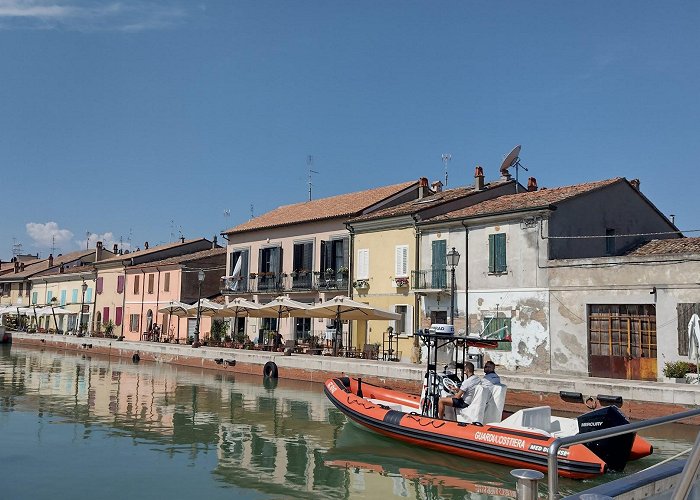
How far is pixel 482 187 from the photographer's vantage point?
29.3 meters

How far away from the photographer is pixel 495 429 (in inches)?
454

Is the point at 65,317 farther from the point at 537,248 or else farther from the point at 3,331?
the point at 537,248

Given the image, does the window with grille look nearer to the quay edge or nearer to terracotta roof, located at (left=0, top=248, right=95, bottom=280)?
the quay edge

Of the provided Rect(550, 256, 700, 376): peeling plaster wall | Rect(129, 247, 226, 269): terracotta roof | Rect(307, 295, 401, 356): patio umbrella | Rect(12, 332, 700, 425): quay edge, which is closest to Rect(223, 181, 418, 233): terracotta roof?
Rect(129, 247, 226, 269): terracotta roof

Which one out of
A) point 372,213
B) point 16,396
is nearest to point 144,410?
point 16,396

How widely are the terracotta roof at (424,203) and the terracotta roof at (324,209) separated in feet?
2.96

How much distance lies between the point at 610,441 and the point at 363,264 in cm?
1980

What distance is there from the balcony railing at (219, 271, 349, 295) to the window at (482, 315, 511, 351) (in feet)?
28.0

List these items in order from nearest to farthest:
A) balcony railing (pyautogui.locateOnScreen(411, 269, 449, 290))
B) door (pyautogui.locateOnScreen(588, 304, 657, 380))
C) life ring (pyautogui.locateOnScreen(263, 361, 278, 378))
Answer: door (pyautogui.locateOnScreen(588, 304, 657, 380)) < life ring (pyautogui.locateOnScreen(263, 361, 278, 378)) < balcony railing (pyautogui.locateOnScreen(411, 269, 449, 290))

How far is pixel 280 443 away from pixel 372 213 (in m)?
18.2

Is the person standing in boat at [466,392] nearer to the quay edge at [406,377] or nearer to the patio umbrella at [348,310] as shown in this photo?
the quay edge at [406,377]

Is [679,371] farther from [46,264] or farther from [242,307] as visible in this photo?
[46,264]

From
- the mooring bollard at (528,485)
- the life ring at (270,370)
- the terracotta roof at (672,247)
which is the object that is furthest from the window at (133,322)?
the mooring bollard at (528,485)

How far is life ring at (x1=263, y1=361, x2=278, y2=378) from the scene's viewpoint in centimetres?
2552
